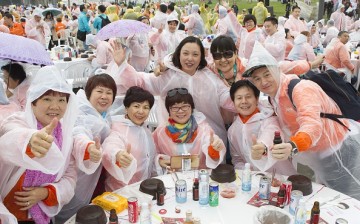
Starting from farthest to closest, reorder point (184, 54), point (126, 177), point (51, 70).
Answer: point (184, 54) < point (126, 177) < point (51, 70)

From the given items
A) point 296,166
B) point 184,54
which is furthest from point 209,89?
point 296,166

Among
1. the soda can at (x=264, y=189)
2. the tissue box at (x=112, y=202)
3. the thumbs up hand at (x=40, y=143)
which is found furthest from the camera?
the soda can at (x=264, y=189)

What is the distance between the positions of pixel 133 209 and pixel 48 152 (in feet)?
1.94

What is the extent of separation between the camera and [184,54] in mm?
3260

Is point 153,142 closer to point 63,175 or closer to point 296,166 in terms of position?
point 63,175

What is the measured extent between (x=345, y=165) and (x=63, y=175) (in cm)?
207

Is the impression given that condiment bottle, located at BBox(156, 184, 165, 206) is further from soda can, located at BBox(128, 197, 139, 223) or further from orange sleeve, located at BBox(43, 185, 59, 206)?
orange sleeve, located at BBox(43, 185, 59, 206)

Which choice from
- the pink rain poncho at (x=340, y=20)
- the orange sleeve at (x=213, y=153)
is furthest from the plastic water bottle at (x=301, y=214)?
the pink rain poncho at (x=340, y=20)

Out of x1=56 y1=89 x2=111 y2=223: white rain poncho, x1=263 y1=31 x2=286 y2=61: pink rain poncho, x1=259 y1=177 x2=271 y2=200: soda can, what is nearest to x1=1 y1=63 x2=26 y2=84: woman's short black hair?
x1=56 y1=89 x2=111 y2=223: white rain poncho

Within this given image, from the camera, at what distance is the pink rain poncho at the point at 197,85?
3.38 metres

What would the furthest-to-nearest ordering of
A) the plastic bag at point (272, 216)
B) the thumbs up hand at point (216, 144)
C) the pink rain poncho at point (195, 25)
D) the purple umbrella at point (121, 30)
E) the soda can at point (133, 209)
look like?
the pink rain poncho at point (195, 25), the purple umbrella at point (121, 30), the thumbs up hand at point (216, 144), the soda can at point (133, 209), the plastic bag at point (272, 216)

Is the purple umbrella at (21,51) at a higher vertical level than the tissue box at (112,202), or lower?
higher

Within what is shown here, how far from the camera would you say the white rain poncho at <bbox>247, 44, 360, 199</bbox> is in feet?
8.07

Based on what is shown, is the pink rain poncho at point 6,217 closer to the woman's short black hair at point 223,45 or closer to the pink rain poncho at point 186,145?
the pink rain poncho at point 186,145
